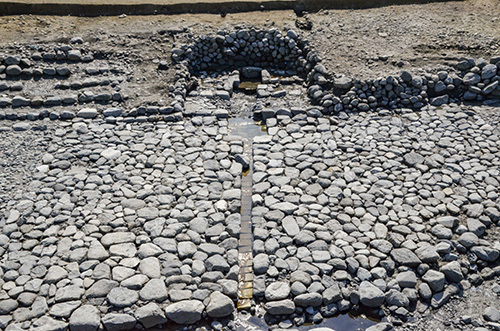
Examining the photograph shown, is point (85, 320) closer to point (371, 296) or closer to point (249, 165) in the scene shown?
point (371, 296)

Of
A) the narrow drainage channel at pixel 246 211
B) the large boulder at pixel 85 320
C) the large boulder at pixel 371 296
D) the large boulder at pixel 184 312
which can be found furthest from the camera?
the narrow drainage channel at pixel 246 211

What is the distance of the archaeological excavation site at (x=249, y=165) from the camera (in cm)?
739

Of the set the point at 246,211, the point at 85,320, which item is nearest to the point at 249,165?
the point at 246,211

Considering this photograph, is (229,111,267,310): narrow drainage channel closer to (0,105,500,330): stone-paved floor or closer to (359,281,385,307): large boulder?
(0,105,500,330): stone-paved floor

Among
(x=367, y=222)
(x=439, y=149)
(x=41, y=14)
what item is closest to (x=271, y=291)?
(x=367, y=222)

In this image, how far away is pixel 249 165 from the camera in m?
10.3

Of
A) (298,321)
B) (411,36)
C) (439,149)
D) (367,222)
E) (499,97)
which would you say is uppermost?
(411,36)

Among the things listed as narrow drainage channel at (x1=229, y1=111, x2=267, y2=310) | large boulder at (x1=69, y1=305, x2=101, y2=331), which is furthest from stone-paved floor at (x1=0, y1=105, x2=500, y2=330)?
narrow drainage channel at (x1=229, y1=111, x2=267, y2=310)

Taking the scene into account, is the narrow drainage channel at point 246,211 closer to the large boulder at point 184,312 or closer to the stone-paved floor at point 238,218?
the stone-paved floor at point 238,218

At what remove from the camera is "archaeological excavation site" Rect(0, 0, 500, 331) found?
739 cm

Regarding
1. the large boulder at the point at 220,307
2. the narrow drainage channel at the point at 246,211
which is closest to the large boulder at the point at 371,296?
the narrow drainage channel at the point at 246,211

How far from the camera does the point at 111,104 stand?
11852mm

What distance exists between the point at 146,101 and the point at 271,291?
242 inches

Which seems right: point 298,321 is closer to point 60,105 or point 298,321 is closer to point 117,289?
point 117,289
